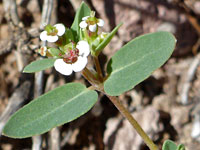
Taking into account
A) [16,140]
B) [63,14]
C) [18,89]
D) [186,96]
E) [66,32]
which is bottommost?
[186,96]

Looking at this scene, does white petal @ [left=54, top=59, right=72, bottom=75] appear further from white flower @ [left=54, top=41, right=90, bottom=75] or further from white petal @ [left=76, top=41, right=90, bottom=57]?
white petal @ [left=76, top=41, right=90, bottom=57]

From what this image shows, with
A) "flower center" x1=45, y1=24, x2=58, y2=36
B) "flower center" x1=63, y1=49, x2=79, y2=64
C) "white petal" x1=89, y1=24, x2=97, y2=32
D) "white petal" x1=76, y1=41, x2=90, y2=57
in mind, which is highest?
"flower center" x1=45, y1=24, x2=58, y2=36

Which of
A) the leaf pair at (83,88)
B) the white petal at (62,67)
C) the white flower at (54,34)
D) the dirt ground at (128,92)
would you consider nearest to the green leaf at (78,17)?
the leaf pair at (83,88)

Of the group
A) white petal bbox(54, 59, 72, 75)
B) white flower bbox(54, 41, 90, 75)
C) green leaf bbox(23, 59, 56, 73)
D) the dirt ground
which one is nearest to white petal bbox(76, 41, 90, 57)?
white flower bbox(54, 41, 90, 75)

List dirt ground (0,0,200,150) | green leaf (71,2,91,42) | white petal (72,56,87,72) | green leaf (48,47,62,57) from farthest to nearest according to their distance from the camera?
dirt ground (0,0,200,150) → green leaf (71,2,91,42) → green leaf (48,47,62,57) → white petal (72,56,87,72)

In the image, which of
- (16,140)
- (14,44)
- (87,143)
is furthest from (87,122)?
(14,44)

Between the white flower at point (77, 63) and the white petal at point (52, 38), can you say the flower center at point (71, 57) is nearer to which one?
the white flower at point (77, 63)

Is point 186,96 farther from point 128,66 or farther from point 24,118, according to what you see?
point 24,118

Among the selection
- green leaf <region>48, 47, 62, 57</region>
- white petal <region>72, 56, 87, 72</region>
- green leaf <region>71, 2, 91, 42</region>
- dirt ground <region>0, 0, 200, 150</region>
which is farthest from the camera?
dirt ground <region>0, 0, 200, 150</region>
